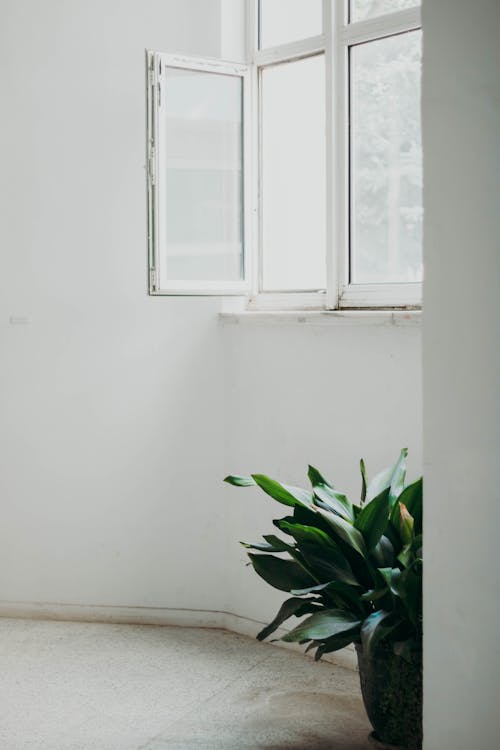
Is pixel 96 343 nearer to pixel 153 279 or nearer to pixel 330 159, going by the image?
pixel 153 279

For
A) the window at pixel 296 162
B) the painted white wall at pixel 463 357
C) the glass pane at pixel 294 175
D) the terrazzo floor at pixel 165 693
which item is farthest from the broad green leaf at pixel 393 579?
the glass pane at pixel 294 175

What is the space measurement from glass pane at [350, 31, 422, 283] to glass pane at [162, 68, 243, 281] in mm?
499

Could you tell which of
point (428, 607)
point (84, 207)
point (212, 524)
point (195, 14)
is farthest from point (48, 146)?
point (428, 607)

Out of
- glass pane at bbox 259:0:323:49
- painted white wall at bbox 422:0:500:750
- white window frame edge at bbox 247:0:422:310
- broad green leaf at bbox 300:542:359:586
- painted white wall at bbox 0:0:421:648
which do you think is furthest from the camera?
painted white wall at bbox 0:0:421:648

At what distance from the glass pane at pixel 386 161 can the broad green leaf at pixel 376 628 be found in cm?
130

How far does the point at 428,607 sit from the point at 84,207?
2463 millimetres

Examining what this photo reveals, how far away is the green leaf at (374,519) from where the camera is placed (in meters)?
2.49

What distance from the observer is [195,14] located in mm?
3705

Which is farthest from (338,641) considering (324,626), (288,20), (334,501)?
(288,20)

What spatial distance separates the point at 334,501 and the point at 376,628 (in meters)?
0.43

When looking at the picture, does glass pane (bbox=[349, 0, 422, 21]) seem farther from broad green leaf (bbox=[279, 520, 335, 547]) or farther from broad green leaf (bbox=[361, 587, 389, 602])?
broad green leaf (bbox=[361, 587, 389, 602])

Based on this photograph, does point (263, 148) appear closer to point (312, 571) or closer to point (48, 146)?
point (48, 146)

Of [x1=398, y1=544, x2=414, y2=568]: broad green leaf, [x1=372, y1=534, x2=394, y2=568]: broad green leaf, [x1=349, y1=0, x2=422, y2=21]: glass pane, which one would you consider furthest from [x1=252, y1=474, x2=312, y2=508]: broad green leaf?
[x1=349, y1=0, x2=422, y2=21]: glass pane

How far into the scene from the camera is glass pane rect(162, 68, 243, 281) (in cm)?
354
